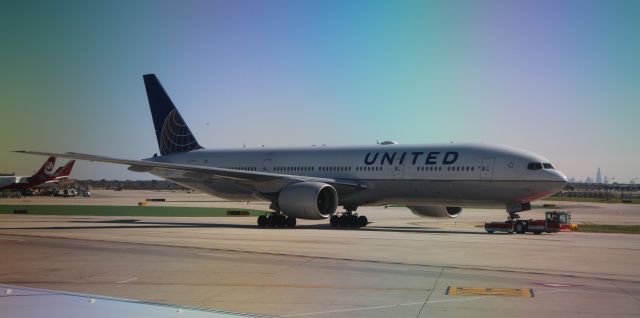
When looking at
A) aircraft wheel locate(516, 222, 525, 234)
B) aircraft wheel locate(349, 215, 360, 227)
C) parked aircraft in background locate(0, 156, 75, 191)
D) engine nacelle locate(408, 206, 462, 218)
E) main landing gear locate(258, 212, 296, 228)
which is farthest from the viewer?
parked aircraft in background locate(0, 156, 75, 191)

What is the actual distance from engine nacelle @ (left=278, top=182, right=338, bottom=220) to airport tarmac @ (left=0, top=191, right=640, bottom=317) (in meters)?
8.56

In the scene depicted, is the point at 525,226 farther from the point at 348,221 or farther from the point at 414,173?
the point at 348,221

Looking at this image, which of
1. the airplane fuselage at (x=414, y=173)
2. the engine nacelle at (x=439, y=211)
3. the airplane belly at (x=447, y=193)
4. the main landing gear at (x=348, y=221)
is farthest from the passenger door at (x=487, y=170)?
the main landing gear at (x=348, y=221)

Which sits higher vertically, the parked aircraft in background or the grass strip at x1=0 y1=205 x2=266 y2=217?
the parked aircraft in background

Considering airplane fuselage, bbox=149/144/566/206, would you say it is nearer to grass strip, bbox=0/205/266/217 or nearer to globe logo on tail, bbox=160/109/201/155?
globe logo on tail, bbox=160/109/201/155

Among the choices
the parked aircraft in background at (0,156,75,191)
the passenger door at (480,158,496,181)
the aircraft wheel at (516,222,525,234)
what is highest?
the parked aircraft in background at (0,156,75,191)

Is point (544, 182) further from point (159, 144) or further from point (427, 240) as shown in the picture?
point (159, 144)

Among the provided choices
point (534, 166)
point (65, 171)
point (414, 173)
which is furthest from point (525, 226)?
point (65, 171)

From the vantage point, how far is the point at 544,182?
27.5 meters

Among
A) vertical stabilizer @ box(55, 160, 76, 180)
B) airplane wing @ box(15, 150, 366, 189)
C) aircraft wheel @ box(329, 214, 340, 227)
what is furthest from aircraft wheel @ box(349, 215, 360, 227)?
vertical stabilizer @ box(55, 160, 76, 180)

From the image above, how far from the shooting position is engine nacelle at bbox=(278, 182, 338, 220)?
2978cm

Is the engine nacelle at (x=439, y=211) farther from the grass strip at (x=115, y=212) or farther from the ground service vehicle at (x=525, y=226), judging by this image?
the grass strip at (x=115, y=212)

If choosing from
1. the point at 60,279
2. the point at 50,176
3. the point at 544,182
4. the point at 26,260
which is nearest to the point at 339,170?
the point at 544,182

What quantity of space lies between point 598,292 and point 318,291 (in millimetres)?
4279
